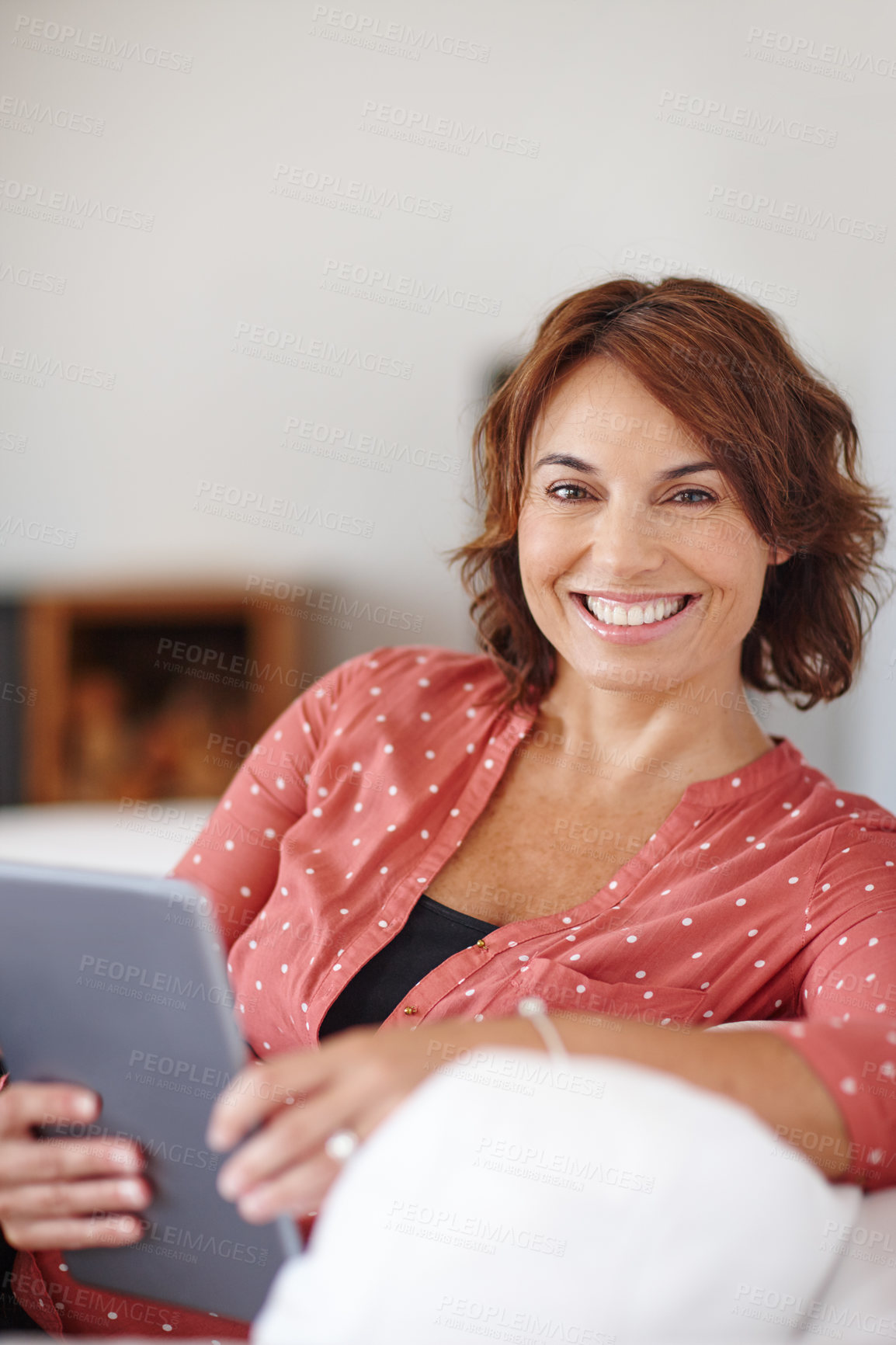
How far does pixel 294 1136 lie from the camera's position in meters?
0.71

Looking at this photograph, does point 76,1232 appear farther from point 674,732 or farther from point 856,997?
point 674,732

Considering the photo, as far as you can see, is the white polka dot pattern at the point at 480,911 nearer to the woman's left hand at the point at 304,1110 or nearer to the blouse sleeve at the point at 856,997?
the blouse sleeve at the point at 856,997

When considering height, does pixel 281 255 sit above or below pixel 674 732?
above

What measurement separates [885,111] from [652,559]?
50.3 inches

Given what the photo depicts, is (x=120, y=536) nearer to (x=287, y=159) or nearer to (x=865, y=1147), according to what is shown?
(x=287, y=159)

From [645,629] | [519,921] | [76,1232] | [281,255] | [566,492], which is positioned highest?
[281,255]

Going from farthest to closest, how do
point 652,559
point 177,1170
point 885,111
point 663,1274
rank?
point 885,111, point 652,559, point 177,1170, point 663,1274

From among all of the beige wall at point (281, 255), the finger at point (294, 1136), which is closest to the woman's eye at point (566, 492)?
the finger at point (294, 1136)

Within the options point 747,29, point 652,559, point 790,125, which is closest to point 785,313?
point 790,125

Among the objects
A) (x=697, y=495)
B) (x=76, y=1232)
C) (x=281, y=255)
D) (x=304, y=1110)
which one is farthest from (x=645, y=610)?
(x=281, y=255)

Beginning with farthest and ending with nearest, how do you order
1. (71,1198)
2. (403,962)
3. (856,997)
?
(403,962) → (856,997) → (71,1198)

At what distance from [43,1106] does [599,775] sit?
0.72 m

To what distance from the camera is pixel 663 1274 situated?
69cm

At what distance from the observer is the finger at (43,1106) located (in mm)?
837
